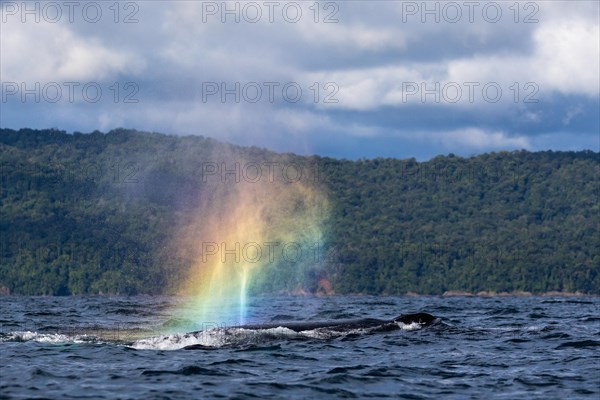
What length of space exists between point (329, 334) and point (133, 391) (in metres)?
14.6

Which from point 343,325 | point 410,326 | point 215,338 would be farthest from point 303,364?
point 410,326

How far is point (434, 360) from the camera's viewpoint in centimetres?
3156

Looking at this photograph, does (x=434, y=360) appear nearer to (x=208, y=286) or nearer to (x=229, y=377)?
(x=229, y=377)

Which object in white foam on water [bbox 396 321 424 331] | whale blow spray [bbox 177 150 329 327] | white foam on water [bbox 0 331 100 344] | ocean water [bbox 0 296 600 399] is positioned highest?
whale blow spray [bbox 177 150 329 327]

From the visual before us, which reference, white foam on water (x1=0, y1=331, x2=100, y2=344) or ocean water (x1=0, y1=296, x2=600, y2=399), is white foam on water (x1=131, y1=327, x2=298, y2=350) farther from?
white foam on water (x1=0, y1=331, x2=100, y2=344)

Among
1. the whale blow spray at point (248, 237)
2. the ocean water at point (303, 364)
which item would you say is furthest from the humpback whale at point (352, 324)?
the whale blow spray at point (248, 237)

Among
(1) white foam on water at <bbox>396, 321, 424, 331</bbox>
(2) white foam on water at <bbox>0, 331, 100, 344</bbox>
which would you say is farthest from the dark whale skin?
(2) white foam on water at <bbox>0, 331, 100, 344</bbox>

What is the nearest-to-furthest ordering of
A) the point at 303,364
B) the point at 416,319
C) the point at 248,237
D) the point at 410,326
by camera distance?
the point at 303,364
the point at 410,326
the point at 416,319
the point at 248,237

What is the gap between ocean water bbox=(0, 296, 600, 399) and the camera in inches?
1003

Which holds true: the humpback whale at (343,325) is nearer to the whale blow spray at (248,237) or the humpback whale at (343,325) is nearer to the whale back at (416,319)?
the whale back at (416,319)

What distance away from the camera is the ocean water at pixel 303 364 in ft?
83.6

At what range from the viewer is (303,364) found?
100 ft

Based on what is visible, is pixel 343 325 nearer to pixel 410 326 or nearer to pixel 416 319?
pixel 410 326

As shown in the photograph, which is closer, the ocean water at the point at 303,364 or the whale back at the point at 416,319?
the ocean water at the point at 303,364
